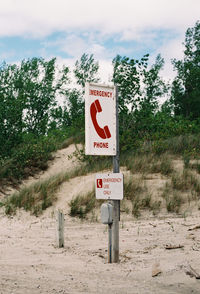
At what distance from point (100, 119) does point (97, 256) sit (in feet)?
7.60

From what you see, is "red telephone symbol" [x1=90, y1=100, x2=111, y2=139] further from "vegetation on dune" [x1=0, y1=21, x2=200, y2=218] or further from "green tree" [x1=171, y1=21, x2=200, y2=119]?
"green tree" [x1=171, y1=21, x2=200, y2=119]

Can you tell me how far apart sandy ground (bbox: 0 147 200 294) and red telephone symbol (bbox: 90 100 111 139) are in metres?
1.95

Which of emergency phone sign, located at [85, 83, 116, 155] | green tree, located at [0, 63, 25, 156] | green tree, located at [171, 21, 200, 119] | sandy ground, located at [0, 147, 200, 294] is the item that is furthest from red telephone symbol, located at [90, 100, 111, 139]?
green tree, located at [171, 21, 200, 119]

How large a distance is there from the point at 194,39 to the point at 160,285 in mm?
37411

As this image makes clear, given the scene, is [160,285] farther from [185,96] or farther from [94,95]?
[185,96]

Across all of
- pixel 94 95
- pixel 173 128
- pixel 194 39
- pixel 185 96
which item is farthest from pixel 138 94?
A: pixel 194 39

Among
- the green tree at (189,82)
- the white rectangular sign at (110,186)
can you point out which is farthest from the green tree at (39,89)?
the white rectangular sign at (110,186)

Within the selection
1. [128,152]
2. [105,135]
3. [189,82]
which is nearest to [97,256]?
[105,135]

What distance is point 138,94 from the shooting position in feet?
55.5

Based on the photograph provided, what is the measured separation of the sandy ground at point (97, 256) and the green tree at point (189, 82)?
26980mm

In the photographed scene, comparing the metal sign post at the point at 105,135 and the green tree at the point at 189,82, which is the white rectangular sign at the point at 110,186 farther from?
the green tree at the point at 189,82

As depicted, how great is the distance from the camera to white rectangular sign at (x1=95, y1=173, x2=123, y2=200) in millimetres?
6371

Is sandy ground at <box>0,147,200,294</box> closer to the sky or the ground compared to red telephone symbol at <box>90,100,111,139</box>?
closer to the ground

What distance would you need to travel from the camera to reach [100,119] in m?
6.38
